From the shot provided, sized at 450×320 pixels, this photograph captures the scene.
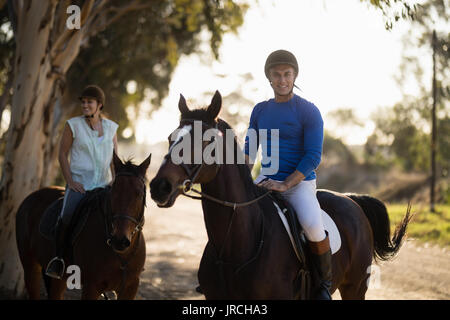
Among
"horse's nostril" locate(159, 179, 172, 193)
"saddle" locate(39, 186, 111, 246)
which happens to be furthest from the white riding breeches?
"saddle" locate(39, 186, 111, 246)

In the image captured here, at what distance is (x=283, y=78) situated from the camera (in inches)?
155

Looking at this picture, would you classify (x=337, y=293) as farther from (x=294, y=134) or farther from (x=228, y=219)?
(x=228, y=219)

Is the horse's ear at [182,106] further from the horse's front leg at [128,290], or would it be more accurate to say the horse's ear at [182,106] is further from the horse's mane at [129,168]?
the horse's front leg at [128,290]

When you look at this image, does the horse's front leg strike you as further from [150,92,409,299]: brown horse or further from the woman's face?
the woman's face

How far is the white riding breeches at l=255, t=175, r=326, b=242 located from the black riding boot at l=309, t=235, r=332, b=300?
7 cm

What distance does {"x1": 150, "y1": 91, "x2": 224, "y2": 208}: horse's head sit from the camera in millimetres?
3004

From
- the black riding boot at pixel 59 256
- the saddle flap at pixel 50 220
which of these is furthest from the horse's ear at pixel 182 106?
the saddle flap at pixel 50 220

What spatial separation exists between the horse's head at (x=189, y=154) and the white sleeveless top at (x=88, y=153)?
7.24 ft

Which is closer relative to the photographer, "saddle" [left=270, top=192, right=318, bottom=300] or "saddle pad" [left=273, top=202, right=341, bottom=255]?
"saddle" [left=270, top=192, right=318, bottom=300]

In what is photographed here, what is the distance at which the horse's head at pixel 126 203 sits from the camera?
4.35 meters

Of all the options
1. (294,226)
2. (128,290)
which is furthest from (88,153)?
(294,226)

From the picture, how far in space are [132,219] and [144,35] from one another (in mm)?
11282
